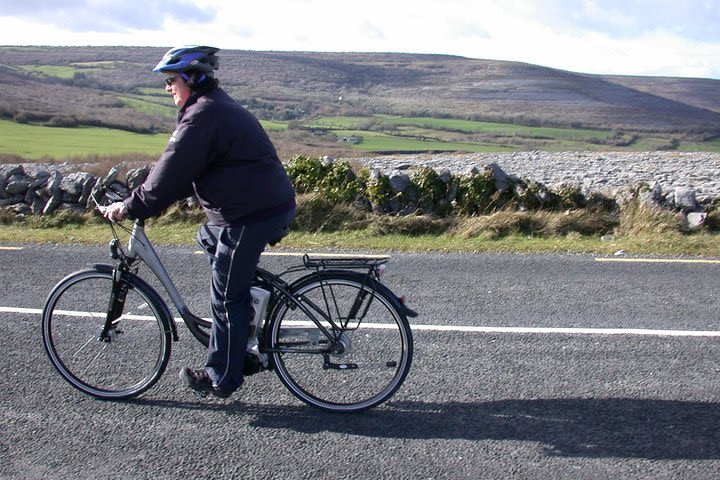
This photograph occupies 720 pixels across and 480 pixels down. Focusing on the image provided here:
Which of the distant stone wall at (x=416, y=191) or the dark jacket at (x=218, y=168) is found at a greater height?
the dark jacket at (x=218, y=168)

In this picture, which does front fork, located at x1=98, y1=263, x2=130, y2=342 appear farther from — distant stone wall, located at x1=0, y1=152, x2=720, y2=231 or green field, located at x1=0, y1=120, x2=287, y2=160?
green field, located at x1=0, y1=120, x2=287, y2=160

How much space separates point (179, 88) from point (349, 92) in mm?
48964

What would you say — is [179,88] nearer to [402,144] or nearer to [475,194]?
[475,194]

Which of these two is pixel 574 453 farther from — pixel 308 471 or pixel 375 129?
pixel 375 129

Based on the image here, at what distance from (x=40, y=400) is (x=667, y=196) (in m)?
9.87

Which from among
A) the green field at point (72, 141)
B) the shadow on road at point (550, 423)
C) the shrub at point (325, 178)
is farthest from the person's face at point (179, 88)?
the green field at point (72, 141)

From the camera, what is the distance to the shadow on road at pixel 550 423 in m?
3.99

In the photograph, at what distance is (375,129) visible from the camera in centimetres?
3716

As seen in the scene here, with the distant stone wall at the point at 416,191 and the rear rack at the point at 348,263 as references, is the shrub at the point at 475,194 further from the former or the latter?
the rear rack at the point at 348,263

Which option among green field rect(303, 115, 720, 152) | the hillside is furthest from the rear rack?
the hillside

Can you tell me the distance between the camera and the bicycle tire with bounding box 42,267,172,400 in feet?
15.1

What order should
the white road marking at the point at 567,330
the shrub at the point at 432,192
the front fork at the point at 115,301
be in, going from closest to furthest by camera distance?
the front fork at the point at 115,301
the white road marking at the point at 567,330
the shrub at the point at 432,192

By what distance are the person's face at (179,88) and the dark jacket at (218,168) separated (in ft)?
0.23

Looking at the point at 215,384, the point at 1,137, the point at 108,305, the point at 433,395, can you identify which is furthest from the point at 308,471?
the point at 1,137
